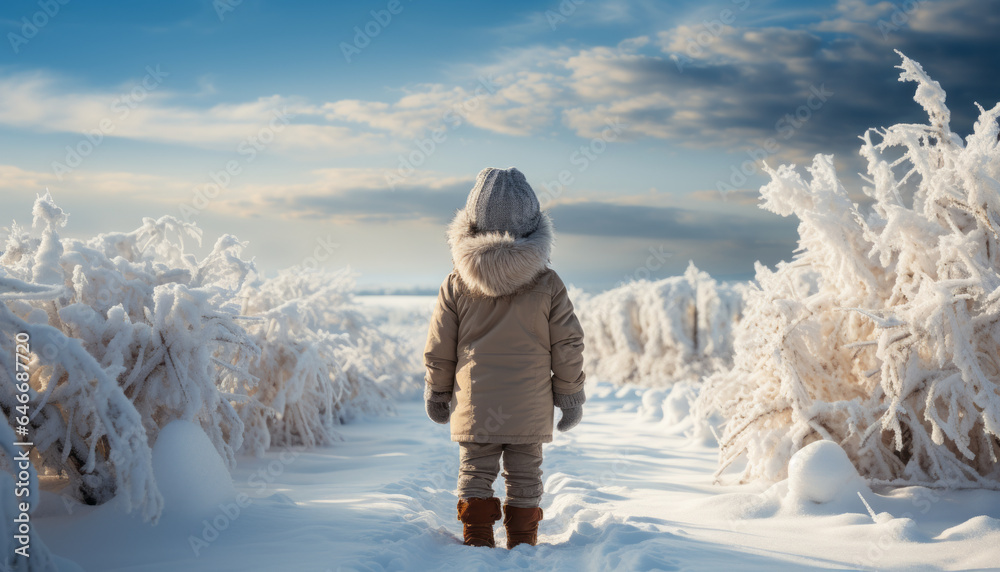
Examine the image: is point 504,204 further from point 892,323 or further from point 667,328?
point 667,328

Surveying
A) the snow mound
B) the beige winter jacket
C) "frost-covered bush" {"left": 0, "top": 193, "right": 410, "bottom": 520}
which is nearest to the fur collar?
the beige winter jacket

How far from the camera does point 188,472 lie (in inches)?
130

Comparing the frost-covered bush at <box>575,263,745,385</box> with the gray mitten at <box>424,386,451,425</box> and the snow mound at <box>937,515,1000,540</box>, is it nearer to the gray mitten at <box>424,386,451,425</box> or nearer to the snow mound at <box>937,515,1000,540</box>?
the snow mound at <box>937,515,1000,540</box>

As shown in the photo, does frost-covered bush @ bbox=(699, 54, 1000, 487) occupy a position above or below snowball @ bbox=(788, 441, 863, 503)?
above

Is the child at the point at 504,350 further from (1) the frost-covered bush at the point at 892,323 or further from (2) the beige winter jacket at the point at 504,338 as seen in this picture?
(1) the frost-covered bush at the point at 892,323

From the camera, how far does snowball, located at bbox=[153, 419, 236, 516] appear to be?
126 inches

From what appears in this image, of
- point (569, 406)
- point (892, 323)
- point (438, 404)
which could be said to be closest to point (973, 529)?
point (892, 323)

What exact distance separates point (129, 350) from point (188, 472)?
2.84 ft

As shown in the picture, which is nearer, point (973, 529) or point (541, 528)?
point (973, 529)

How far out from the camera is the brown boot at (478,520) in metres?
3.57

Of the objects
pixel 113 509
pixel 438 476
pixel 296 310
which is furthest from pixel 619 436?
pixel 113 509

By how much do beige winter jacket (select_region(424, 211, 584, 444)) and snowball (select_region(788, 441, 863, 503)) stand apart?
140 centimetres

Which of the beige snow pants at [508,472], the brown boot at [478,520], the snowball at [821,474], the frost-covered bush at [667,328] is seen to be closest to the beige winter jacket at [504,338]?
the beige snow pants at [508,472]

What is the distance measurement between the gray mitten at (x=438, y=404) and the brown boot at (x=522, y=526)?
0.68 meters
